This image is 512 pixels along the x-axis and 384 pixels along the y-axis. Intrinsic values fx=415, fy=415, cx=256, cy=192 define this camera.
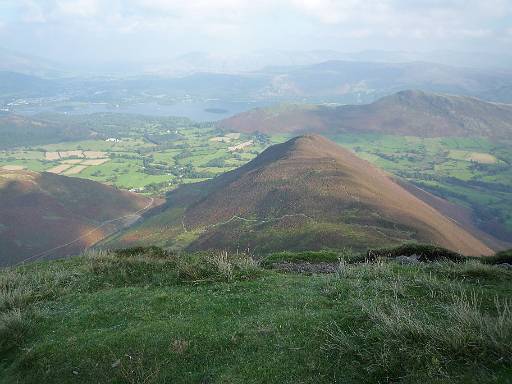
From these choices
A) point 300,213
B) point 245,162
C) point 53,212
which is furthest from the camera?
point 245,162

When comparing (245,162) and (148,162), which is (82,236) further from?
(245,162)

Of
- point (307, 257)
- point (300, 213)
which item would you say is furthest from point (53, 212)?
point (307, 257)

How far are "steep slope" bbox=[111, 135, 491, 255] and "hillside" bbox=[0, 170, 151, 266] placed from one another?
375 inches

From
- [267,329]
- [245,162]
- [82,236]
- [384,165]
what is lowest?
[82,236]

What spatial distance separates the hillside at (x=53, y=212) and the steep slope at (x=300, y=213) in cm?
953

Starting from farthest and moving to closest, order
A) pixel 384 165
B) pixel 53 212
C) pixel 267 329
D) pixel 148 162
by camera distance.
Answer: pixel 148 162, pixel 384 165, pixel 53 212, pixel 267 329

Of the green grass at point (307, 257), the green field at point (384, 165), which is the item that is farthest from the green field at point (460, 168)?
the green grass at point (307, 257)

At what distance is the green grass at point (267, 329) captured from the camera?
293 inches

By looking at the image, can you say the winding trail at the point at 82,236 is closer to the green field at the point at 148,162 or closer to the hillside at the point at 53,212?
the hillside at the point at 53,212

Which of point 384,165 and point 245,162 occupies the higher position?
point 245,162

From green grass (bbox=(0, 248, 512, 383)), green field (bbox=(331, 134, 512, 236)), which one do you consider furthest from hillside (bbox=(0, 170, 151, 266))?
green field (bbox=(331, 134, 512, 236))

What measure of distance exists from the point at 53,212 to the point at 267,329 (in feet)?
309

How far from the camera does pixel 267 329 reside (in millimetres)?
9328

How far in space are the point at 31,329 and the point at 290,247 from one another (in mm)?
43374
